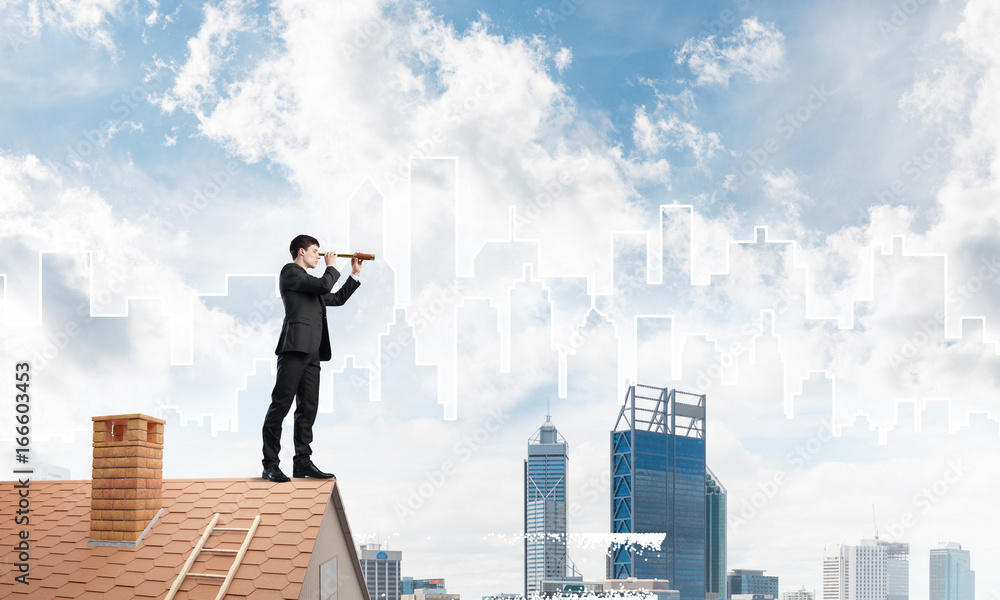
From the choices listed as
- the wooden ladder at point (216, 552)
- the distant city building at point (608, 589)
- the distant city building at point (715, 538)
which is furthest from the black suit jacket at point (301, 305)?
the distant city building at point (715, 538)

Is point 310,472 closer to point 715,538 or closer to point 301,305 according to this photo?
point 301,305

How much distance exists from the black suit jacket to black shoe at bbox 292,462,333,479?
171 centimetres

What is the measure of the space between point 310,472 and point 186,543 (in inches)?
72.7

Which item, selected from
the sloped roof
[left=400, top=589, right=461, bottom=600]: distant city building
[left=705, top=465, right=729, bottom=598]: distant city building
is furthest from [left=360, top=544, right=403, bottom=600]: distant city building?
the sloped roof

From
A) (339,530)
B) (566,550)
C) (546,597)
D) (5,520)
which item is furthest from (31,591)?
(566,550)

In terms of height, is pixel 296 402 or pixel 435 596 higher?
pixel 296 402

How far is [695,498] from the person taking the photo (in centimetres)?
16475

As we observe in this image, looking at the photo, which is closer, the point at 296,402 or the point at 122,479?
the point at 122,479

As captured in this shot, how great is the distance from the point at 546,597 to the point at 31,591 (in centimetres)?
15470

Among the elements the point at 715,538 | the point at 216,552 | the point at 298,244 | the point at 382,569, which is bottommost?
the point at 382,569

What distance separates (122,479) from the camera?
405 inches

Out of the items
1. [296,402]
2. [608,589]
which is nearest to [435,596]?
[608,589]

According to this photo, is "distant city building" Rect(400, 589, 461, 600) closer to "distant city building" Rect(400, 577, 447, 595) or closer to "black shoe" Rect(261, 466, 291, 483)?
"distant city building" Rect(400, 577, 447, 595)

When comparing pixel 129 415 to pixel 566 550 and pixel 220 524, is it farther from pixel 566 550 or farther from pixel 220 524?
pixel 566 550
